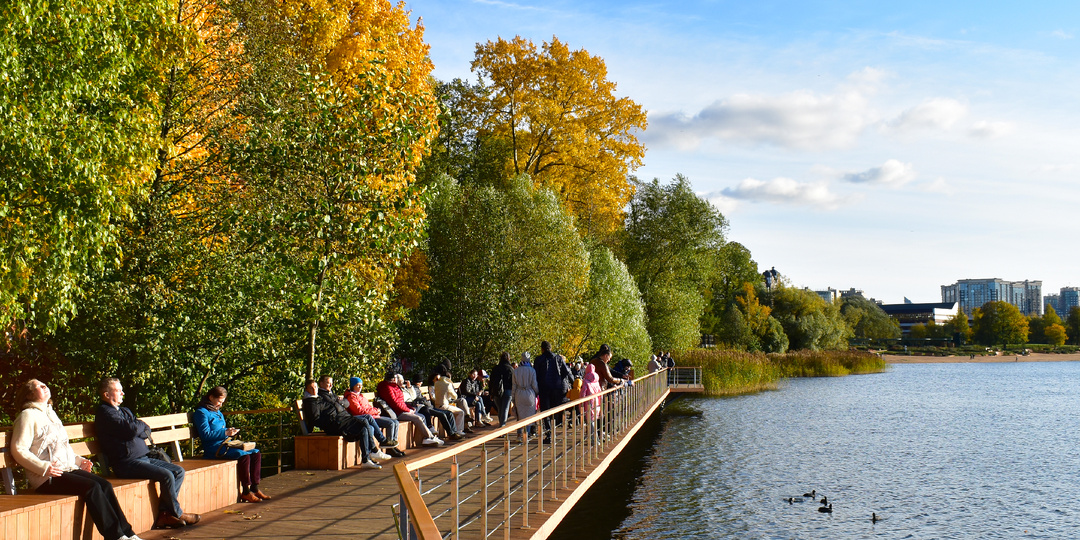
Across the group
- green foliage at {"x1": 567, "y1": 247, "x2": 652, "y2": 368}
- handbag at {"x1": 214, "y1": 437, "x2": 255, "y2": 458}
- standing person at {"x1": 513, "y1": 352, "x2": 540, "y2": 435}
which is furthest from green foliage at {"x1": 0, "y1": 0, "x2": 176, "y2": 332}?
green foliage at {"x1": 567, "y1": 247, "x2": 652, "y2": 368}

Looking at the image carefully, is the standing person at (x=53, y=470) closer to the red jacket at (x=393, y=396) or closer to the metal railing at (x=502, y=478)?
the metal railing at (x=502, y=478)

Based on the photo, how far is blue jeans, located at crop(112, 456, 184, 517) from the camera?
7617mm

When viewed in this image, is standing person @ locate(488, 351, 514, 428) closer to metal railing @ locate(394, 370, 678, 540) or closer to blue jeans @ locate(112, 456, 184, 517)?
metal railing @ locate(394, 370, 678, 540)

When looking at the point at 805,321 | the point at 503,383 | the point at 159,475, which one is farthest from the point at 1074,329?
the point at 159,475

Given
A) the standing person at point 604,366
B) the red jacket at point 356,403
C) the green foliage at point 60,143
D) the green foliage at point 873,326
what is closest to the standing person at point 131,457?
the green foliage at point 60,143

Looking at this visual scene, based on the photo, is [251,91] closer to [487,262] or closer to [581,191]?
[487,262]

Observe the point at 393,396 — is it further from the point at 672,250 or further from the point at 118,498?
the point at 672,250

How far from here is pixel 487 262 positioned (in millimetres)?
26484

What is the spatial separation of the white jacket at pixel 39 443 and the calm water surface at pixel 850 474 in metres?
8.28

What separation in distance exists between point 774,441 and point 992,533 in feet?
35.5

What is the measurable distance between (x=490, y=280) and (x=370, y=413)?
13854mm

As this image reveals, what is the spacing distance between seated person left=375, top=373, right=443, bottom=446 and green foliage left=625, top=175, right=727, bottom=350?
31500 millimetres

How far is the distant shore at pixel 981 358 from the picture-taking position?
11956 centimetres

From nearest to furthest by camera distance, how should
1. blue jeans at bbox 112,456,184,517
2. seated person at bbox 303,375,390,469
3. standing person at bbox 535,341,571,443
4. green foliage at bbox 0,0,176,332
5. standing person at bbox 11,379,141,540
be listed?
standing person at bbox 11,379,141,540 < blue jeans at bbox 112,456,184,517 < green foliage at bbox 0,0,176,332 < seated person at bbox 303,375,390,469 < standing person at bbox 535,341,571,443
